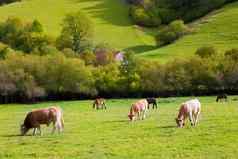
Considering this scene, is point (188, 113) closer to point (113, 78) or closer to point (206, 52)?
point (113, 78)

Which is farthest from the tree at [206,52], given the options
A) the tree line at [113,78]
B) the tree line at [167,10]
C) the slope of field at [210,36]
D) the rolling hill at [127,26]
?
the tree line at [167,10]

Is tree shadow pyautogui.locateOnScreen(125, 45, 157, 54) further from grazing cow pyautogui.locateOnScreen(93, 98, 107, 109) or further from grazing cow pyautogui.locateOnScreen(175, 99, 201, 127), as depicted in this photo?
grazing cow pyautogui.locateOnScreen(175, 99, 201, 127)

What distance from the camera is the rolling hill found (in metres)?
146

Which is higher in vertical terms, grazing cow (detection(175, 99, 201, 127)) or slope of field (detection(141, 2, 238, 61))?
slope of field (detection(141, 2, 238, 61))

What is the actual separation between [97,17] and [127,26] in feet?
38.2

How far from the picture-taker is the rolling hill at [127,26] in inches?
5728

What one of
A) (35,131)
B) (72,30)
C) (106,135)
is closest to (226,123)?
(106,135)

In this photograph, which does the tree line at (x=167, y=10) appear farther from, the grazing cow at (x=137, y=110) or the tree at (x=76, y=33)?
the grazing cow at (x=137, y=110)

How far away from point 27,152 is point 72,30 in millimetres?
126611

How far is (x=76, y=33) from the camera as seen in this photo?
14925 cm

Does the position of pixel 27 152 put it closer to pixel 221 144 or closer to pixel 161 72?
pixel 221 144

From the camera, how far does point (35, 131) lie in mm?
32375

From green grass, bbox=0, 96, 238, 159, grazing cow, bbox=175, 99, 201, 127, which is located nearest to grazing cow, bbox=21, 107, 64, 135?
green grass, bbox=0, 96, 238, 159

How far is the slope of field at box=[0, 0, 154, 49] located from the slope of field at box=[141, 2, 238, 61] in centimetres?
1524
